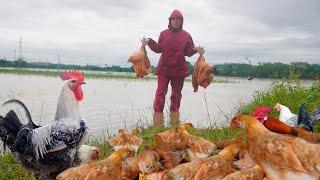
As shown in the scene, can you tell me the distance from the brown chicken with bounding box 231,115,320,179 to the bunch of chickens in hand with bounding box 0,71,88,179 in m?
2.05

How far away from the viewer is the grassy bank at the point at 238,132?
6.08 metres

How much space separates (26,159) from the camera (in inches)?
193

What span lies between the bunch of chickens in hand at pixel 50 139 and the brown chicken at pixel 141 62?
4.81 meters

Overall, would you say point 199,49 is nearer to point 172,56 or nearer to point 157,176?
point 172,56

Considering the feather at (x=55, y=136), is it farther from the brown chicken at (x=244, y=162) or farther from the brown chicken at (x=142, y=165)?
the brown chicken at (x=244, y=162)

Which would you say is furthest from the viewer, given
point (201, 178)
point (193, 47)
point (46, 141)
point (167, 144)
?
point (193, 47)

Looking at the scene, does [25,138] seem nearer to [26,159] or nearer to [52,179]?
[26,159]

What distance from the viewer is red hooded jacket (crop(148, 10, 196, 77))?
984 cm

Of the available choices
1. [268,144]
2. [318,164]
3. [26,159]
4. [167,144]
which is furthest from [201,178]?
[26,159]

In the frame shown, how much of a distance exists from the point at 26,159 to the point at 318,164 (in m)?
3.00

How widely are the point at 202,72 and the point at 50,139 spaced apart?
219 inches

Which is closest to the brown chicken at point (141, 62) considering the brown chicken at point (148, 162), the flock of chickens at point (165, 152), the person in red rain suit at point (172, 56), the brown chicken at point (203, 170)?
the person in red rain suit at point (172, 56)

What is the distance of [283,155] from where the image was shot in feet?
→ 11.6

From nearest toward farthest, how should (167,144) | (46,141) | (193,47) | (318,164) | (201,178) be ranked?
(318,164), (201,178), (46,141), (167,144), (193,47)
